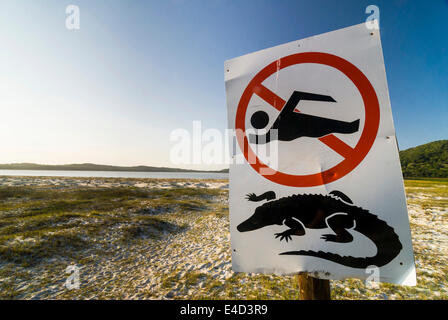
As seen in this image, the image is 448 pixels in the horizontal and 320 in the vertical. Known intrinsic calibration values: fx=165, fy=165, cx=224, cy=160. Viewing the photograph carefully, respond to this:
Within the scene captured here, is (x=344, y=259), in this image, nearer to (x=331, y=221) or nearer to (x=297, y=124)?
(x=331, y=221)

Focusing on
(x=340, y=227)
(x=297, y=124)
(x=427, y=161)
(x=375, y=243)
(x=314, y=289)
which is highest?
(x=297, y=124)

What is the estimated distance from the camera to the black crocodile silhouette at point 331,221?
1442mm

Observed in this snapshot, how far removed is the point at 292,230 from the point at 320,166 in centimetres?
70

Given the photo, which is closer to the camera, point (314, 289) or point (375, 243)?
point (375, 243)

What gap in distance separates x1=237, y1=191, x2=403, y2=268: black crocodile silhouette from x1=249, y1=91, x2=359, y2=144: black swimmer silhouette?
2.00 ft

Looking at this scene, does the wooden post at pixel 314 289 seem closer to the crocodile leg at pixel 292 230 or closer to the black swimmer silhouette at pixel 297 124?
the crocodile leg at pixel 292 230

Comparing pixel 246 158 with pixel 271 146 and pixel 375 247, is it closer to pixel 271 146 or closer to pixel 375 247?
pixel 271 146

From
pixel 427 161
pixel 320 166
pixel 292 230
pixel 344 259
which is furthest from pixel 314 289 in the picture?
pixel 427 161

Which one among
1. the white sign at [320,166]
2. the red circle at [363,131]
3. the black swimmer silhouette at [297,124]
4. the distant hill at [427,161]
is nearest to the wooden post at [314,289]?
the white sign at [320,166]

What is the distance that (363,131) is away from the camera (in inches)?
61.8

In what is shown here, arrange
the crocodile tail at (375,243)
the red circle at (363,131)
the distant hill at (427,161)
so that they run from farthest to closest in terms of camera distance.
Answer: the distant hill at (427,161) → the red circle at (363,131) → the crocodile tail at (375,243)

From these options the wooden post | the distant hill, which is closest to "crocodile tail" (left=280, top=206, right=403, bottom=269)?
the wooden post

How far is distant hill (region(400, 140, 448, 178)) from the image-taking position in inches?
3111

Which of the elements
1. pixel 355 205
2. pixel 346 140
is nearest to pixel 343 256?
pixel 355 205
